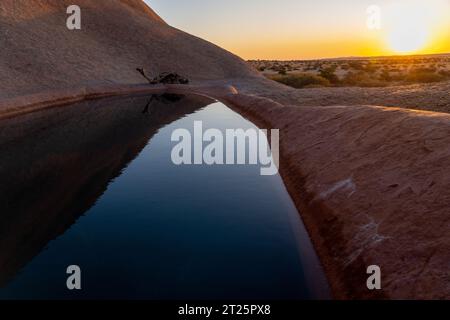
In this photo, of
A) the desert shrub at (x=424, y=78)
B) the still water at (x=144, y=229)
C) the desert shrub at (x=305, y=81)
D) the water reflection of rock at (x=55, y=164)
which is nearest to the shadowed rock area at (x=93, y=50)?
the water reflection of rock at (x=55, y=164)

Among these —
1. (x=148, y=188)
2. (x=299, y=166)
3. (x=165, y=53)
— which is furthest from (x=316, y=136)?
(x=165, y=53)

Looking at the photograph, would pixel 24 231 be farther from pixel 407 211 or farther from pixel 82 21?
pixel 82 21

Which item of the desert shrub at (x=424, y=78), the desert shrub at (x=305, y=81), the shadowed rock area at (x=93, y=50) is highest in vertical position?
the shadowed rock area at (x=93, y=50)

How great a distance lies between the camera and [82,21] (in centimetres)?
9756

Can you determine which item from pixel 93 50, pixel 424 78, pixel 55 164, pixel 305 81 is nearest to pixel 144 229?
pixel 55 164

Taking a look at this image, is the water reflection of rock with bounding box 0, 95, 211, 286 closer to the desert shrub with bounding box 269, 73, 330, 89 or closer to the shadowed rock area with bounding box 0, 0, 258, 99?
the shadowed rock area with bounding box 0, 0, 258, 99

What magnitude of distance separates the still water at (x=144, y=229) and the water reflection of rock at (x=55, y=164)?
A: 57mm

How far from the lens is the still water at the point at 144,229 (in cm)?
929

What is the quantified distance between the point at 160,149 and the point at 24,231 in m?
11.5

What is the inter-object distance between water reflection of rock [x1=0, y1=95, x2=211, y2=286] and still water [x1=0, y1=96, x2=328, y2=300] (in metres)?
0.06

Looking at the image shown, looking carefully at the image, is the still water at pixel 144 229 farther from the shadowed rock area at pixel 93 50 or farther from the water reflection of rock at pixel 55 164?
the shadowed rock area at pixel 93 50

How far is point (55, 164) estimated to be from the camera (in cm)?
2023

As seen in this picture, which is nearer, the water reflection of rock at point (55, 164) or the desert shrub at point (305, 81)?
the water reflection of rock at point (55, 164)

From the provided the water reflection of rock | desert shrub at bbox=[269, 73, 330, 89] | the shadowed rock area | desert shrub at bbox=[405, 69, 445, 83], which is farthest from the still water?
desert shrub at bbox=[405, 69, 445, 83]
